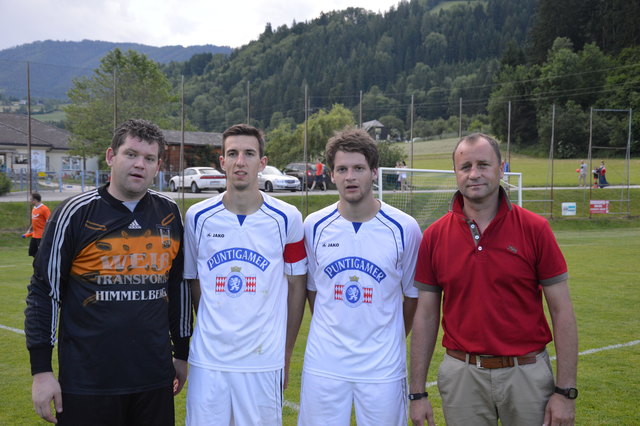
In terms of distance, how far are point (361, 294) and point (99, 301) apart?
4.76 feet

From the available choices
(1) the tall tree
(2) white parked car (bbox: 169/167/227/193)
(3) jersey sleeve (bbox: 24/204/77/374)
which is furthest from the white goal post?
(1) the tall tree

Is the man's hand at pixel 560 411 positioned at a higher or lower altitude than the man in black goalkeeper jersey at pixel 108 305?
lower

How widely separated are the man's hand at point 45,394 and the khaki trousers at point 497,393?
2.05 meters

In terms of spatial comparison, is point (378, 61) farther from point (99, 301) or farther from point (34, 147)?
point (99, 301)

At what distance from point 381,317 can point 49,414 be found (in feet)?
6.05

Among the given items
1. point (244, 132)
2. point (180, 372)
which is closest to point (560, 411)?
point (180, 372)

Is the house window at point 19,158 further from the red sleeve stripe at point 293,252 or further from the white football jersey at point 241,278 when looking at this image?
the red sleeve stripe at point 293,252

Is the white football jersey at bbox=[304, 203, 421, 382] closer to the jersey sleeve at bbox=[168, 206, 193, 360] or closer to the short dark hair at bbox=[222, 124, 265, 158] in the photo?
the short dark hair at bbox=[222, 124, 265, 158]

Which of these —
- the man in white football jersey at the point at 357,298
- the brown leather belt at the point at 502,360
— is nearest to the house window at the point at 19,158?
the man in white football jersey at the point at 357,298

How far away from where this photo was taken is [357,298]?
3.43 m

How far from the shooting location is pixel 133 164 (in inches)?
128

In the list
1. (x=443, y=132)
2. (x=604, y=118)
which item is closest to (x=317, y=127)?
(x=604, y=118)

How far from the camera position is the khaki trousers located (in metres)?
3.05

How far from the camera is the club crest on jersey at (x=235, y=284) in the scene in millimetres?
3389
